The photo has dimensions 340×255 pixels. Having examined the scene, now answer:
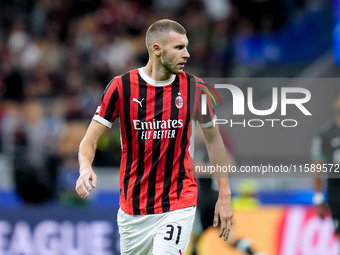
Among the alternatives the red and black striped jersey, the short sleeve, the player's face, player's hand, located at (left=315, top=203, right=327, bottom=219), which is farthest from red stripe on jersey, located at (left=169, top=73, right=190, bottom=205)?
player's hand, located at (left=315, top=203, right=327, bottom=219)

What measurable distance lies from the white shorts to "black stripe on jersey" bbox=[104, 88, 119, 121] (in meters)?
0.74

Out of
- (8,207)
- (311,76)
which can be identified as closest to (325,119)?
(311,76)

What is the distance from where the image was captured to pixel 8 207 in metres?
8.79

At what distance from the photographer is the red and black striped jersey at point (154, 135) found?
5250 millimetres

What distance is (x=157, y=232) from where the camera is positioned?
518cm

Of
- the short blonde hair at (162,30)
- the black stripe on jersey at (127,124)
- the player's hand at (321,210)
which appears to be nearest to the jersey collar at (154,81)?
the black stripe on jersey at (127,124)

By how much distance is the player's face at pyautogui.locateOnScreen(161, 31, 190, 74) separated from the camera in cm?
517

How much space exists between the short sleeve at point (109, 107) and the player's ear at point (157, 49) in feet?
1.22

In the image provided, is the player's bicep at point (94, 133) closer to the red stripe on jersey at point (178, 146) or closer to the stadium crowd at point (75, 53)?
the red stripe on jersey at point (178, 146)

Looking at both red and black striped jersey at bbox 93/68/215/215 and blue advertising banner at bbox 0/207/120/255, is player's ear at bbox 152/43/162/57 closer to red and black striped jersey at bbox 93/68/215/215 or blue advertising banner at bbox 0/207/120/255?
red and black striped jersey at bbox 93/68/215/215

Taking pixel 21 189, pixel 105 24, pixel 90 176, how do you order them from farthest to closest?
pixel 105 24
pixel 21 189
pixel 90 176

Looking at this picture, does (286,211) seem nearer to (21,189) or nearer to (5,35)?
(21,189)

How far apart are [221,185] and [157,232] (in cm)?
59

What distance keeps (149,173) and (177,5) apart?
31.3ft
